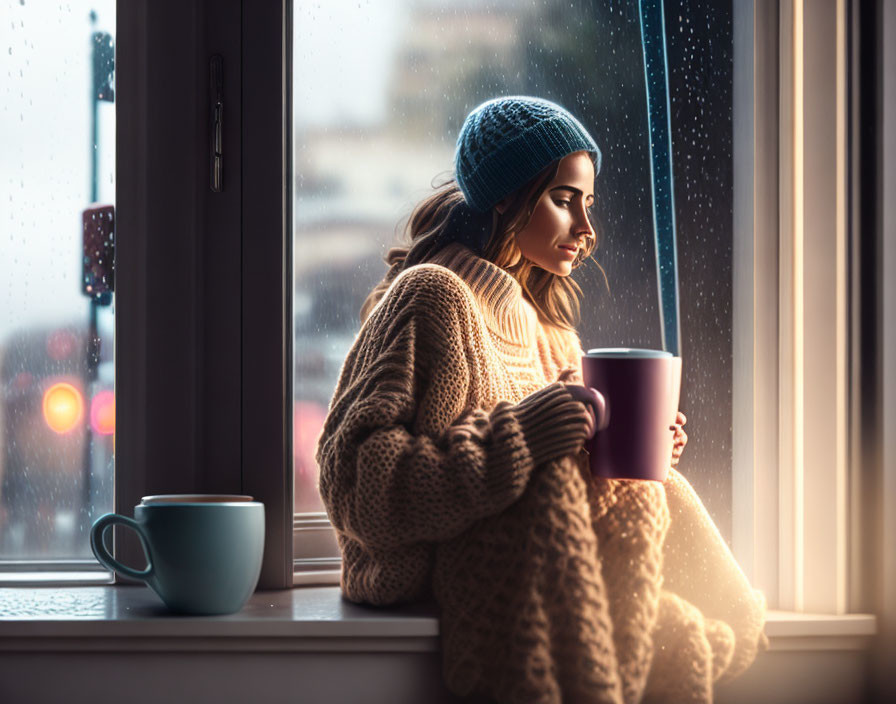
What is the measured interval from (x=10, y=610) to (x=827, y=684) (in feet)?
2.79

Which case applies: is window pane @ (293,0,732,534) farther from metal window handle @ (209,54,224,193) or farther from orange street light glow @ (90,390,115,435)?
orange street light glow @ (90,390,115,435)

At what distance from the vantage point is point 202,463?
102 cm

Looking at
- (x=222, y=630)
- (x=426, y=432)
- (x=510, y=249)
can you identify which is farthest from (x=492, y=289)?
(x=222, y=630)

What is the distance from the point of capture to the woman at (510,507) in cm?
79

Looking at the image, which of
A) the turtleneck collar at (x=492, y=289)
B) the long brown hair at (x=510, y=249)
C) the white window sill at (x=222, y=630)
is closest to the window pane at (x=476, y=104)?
the long brown hair at (x=510, y=249)

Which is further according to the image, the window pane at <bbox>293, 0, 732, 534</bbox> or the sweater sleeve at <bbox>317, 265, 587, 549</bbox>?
the window pane at <bbox>293, 0, 732, 534</bbox>

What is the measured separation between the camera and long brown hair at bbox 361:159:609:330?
0.98 meters

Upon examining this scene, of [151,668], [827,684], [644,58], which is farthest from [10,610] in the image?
[644,58]

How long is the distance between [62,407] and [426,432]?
0.50 meters

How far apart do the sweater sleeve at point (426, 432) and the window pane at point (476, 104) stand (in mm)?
177

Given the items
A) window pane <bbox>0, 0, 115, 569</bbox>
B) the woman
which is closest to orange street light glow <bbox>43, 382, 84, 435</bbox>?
window pane <bbox>0, 0, 115, 569</bbox>

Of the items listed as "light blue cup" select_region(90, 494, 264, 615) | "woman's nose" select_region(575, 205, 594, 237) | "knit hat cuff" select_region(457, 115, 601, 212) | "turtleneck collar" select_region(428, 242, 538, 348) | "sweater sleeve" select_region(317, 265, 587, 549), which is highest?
"knit hat cuff" select_region(457, 115, 601, 212)

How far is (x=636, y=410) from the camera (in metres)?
0.80

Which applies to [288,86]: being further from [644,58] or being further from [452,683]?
[452,683]
